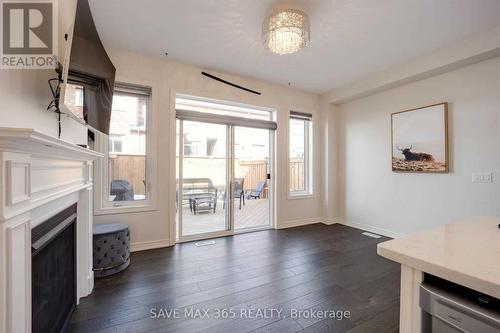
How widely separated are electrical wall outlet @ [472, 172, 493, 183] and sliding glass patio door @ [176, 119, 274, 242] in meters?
2.80

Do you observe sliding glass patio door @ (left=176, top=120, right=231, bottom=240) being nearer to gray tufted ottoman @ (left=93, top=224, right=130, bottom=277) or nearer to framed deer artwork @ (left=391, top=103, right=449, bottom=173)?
gray tufted ottoman @ (left=93, top=224, right=130, bottom=277)

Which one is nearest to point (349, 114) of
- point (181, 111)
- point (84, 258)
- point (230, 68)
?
point (230, 68)

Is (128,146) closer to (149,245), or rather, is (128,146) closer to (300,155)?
(149,245)

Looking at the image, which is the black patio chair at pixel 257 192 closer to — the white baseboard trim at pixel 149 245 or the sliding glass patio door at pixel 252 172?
the sliding glass patio door at pixel 252 172

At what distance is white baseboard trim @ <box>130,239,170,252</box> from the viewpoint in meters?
3.06

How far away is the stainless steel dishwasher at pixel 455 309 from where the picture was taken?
61 centimetres

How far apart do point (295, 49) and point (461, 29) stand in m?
1.84

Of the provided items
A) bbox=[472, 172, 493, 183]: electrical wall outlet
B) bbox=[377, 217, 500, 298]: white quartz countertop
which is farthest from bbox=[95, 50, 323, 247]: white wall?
bbox=[472, 172, 493, 183]: electrical wall outlet

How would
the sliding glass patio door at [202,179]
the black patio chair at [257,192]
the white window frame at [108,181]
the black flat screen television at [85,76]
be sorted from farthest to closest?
the black patio chair at [257,192], the sliding glass patio door at [202,179], the white window frame at [108,181], the black flat screen television at [85,76]

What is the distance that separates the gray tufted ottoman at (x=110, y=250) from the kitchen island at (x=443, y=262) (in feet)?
8.25

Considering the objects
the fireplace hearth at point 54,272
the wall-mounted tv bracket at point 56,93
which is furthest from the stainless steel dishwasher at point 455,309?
the wall-mounted tv bracket at point 56,93

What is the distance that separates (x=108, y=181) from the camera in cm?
299

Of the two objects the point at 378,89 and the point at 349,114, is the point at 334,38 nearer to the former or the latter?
the point at 378,89

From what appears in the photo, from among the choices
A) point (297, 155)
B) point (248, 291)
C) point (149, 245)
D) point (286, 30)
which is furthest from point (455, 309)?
point (297, 155)
